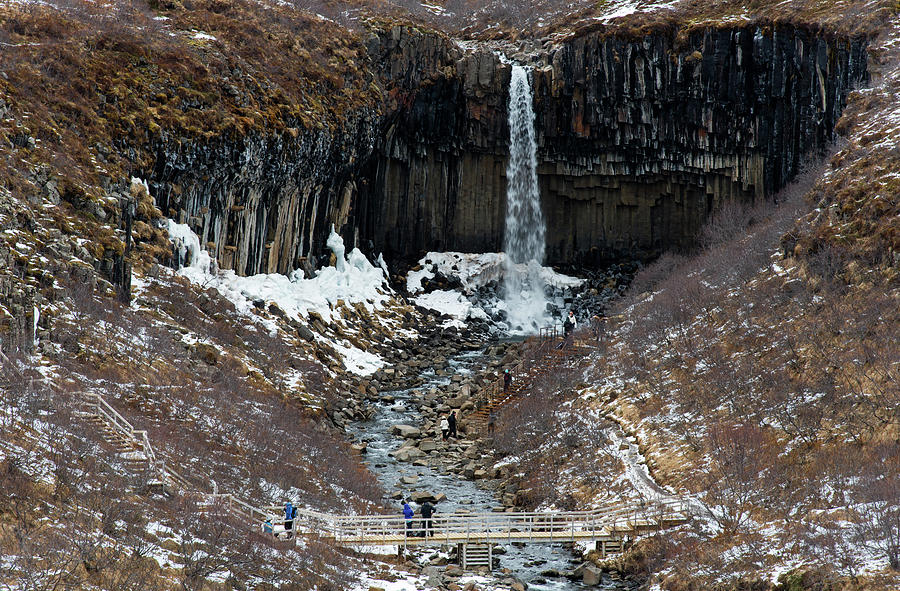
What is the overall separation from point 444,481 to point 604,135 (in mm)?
32874

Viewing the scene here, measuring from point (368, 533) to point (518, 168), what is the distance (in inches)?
1574

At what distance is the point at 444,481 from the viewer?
3438 centimetres

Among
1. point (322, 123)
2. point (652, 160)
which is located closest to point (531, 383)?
point (322, 123)

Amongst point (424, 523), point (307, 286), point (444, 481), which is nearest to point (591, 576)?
point (424, 523)

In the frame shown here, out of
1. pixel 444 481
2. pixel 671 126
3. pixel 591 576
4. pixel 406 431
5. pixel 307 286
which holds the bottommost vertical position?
pixel 444 481

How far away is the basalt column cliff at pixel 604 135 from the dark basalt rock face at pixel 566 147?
0.09 meters

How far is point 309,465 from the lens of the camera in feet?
104

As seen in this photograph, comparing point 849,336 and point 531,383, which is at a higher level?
point 849,336

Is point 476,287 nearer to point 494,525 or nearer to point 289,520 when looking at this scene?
point 494,525

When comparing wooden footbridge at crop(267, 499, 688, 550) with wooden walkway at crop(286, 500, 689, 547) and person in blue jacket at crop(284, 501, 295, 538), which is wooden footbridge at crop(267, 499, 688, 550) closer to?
wooden walkway at crop(286, 500, 689, 547)

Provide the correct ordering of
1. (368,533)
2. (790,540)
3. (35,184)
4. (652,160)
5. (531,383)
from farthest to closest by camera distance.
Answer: (652,160), (531,383), (35,184), (368,533), (790,540)

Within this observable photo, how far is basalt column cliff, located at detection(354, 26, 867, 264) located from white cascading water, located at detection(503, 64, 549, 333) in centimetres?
68

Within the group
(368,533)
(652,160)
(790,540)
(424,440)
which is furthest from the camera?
(652,160)

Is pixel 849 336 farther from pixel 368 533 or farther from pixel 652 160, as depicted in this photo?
pixel 652 160
